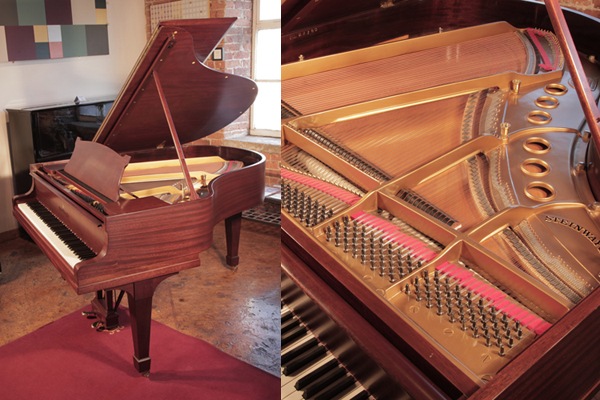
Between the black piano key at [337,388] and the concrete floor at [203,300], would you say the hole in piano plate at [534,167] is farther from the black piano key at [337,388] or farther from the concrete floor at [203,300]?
the concrete floor at [203,300]

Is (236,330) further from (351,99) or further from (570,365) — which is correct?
(570,365)

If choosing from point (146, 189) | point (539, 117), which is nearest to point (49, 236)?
point (146, 189)

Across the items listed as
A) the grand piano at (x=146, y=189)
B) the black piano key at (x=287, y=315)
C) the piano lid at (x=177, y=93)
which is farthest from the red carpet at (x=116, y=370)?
the black piano key at (x=287, y=315)

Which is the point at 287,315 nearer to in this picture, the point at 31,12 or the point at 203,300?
the point at 203,300

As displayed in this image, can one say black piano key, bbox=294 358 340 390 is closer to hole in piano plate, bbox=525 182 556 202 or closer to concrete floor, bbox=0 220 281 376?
hole in piano plate, bbox=525 182 556 202

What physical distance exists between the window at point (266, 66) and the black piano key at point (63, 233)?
2755 millimetres

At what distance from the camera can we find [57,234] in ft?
9.21

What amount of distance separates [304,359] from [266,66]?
4608 millimetres

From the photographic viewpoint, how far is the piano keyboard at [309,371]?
1277 millimetres

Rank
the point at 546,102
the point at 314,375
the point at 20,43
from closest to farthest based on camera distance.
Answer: the point at 314,375
the point at 546,102
the point at 20,43

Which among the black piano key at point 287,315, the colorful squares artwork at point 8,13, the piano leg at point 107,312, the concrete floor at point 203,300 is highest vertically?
the colorful squares artwork at point 8,13

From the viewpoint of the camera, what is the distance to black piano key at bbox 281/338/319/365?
4.47ft

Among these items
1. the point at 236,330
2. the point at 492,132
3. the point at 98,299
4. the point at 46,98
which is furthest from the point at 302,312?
the point at 46,98

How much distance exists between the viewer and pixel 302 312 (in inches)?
56.1
